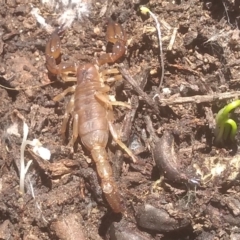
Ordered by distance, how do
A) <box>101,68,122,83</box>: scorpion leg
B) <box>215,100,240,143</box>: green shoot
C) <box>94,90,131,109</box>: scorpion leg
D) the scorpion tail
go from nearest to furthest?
<box>215,100,240,143</box>: green shoot, the scorpion tail, <box>94,90,131,109</box>: scorpion leg, <box>101,68,122,83</box>: scorpion leg

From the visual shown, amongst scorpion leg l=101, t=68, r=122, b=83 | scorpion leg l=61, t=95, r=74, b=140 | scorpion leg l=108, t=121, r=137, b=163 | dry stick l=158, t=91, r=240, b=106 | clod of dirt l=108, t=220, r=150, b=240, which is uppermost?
scorpion leg l=101, t=68, r=122, b=83

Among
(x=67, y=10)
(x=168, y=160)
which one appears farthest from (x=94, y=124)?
(x=67, y=10)

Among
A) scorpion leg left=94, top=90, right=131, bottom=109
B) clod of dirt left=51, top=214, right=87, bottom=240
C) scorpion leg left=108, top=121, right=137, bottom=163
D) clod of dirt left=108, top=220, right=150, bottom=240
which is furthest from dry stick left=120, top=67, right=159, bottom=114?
clod of dirt left=51, top=214, right=87, bottom=240

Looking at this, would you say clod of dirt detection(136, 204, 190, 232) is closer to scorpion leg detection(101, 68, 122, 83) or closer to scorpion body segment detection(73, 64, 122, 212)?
scorpion body segment detection(73, 64, 122, 212)

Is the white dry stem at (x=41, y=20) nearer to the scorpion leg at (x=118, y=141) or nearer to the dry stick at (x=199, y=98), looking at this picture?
the scorpion leg at (x=118, y=141)

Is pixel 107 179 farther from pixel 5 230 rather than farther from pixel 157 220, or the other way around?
pixel 5 230

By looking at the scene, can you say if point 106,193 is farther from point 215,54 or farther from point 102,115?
point 215,54

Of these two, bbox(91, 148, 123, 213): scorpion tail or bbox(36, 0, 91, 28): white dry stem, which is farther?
bbox(36, 0, 91, 28): white dry stem

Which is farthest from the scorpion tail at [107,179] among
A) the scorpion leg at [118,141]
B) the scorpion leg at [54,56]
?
the scorpion leg at [54,56]
